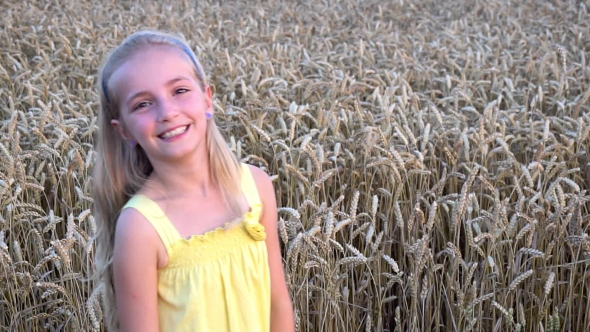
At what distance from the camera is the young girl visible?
1621 mm

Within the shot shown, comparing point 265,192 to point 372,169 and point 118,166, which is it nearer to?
point 118,166

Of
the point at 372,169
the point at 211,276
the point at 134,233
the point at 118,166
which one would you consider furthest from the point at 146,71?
the point at 372,169

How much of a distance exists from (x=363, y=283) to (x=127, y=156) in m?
1.28

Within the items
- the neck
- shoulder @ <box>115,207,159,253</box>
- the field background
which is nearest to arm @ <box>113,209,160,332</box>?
shoulder @ <box>115,207,159,253</box>

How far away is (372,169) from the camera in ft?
10.5

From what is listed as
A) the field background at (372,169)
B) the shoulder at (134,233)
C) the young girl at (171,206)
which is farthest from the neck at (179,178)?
the field background at (372,169)

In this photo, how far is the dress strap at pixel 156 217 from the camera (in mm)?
1631

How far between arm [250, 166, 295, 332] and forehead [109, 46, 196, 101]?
0.34 metres

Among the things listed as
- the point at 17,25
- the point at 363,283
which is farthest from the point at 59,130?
the point at 17,25

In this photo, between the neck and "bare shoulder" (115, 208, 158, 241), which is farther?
the neck

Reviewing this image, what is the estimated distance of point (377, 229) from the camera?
3154 mm

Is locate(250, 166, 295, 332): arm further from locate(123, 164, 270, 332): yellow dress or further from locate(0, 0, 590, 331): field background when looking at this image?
locate(0, 0, 590, 331): field background

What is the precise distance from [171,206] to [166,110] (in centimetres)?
21

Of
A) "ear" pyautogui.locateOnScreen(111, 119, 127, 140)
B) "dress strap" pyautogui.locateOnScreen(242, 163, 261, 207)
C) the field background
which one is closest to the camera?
"ear" pyautogui.locateOnScreen(111, 119, 127, 140)
